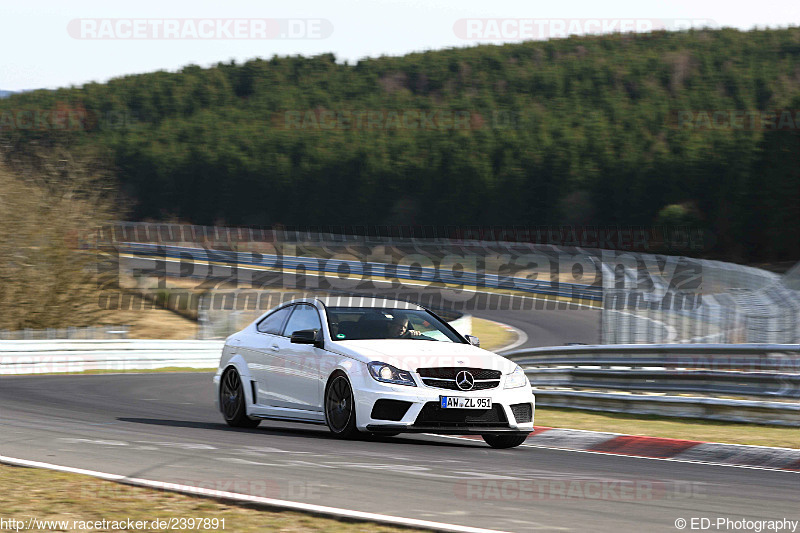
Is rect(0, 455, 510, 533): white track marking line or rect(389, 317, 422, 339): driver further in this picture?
rect(389, 317, 422, 339): driver

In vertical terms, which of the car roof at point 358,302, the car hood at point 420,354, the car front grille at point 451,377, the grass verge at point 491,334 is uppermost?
the car roof at point 358,302

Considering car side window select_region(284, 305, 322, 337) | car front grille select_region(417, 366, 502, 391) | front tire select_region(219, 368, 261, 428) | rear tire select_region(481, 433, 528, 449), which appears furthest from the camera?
front tire select_region(219, 368, 261, 428)

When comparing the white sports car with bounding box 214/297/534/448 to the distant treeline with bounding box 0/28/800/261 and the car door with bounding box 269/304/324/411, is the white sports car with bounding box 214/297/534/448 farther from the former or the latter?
the distant treeline with bounding box 0/28/800/261

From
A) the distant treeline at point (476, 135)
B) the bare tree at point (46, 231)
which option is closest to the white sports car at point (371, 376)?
the bare tree at point (46, 231)

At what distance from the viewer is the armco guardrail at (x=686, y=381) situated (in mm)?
11562

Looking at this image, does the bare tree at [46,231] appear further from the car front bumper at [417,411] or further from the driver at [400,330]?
the car front bumper at [417,411]

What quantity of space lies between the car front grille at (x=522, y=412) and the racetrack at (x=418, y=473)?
306mm

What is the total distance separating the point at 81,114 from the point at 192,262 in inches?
2100

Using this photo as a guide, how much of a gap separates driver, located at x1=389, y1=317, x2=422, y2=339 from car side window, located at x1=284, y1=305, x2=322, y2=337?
752mm

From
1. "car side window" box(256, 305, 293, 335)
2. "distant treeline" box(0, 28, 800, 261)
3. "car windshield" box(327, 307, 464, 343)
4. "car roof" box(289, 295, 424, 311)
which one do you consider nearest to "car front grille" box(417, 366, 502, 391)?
"car windshield" box(327, 307, 464, 343)

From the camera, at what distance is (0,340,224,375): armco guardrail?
23.4 metres

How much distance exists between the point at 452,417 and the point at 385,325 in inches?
58.6

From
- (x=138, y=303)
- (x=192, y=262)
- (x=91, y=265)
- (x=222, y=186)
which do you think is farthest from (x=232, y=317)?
(x=222, y=186)

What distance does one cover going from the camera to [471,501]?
20.4ft
